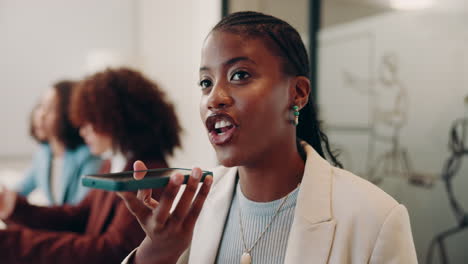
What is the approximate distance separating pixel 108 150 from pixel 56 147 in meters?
0.88

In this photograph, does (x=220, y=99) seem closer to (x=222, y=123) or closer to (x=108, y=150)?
(x=222, y=123)

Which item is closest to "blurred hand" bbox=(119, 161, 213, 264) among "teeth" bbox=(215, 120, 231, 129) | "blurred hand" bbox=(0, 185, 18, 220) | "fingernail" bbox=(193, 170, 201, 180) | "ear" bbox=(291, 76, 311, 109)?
"fingernail" bbox=(193, 170, 201, 180)

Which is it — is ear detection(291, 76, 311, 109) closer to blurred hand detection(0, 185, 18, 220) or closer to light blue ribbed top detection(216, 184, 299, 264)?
light blue ribbed top detection(216, 184, 299, 264)

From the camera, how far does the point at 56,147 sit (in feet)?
7.01

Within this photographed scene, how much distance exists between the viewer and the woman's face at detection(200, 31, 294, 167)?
0.72 m

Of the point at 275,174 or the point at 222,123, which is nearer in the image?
the point at 222,123

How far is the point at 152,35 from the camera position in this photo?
3668mm

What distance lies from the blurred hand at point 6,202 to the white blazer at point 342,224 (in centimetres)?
85

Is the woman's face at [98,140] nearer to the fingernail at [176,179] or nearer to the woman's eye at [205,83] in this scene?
the woman's eye at [205,83]

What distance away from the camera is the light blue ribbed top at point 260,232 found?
83 cm

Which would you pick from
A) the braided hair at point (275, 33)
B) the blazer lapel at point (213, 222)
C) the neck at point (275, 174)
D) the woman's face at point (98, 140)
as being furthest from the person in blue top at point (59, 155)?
the braided hair at point (275, 33)

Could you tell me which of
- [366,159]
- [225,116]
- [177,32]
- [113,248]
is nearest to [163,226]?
[225,116]

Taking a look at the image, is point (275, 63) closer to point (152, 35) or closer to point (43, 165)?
point (43, 165)

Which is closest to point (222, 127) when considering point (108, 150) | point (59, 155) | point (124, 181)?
point (124, 181)
